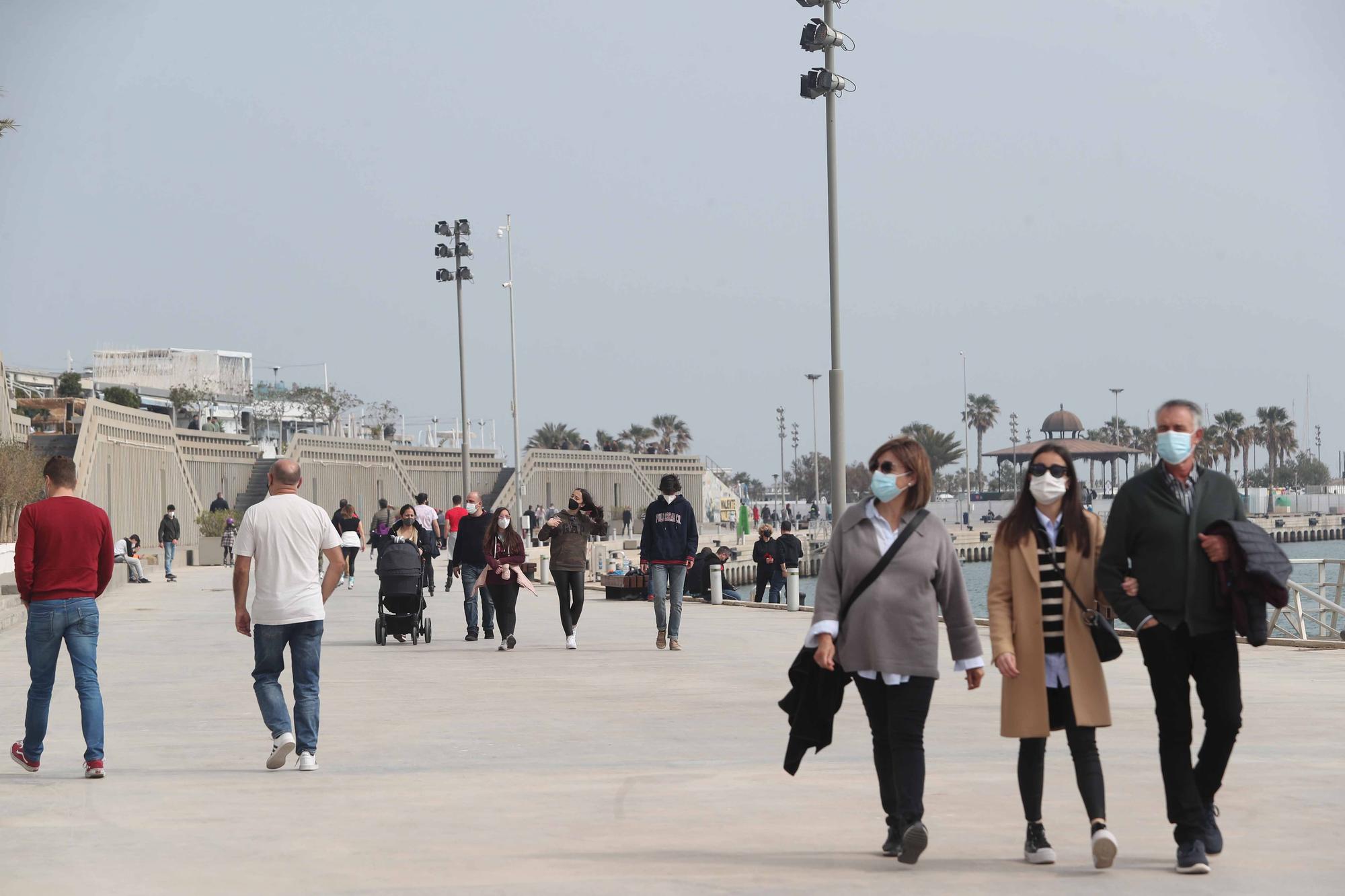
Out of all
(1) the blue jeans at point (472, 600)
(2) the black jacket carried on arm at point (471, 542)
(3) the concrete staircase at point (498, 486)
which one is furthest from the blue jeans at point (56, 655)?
(3) the concrete staircase at point (498, 486)

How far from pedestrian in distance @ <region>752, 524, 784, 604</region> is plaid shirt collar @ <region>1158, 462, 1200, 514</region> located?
21432mm

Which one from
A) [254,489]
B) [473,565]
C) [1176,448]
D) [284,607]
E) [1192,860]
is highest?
[254,489]

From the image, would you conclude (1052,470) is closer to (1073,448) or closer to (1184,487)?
(1184,487)

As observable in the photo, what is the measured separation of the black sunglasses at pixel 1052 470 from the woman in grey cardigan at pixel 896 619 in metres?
0.44

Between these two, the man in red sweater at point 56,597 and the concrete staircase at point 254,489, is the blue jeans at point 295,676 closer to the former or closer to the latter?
the man in red sweater at point 56,597

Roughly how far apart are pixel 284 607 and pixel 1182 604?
5.10 meters

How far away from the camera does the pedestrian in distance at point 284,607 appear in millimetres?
9078

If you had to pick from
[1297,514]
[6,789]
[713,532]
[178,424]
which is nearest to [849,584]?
[6,789]

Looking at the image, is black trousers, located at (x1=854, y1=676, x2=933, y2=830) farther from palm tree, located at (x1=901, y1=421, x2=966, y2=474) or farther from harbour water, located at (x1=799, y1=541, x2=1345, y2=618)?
palm tree, located at (x1=901, y1=421, x2=966, y2=474)

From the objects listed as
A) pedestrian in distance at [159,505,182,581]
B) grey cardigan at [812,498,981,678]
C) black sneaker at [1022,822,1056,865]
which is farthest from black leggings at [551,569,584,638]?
pedestrian in distance at [159,505,182,581]

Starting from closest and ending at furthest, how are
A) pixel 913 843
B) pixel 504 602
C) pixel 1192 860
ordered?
pixel 1192 860 < pixel 913 843 < pixel 504 602

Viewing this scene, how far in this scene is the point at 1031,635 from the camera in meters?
6.40

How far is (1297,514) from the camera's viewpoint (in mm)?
130000

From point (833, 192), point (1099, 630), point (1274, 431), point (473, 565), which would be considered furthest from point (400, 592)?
point (1274, 431)
